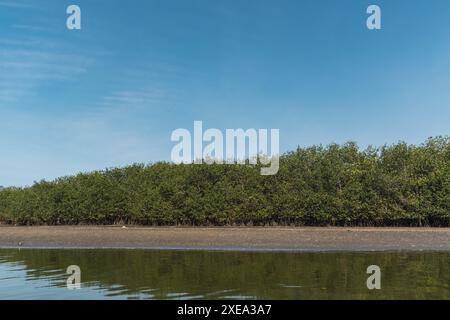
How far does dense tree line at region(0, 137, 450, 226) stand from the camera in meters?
62.9

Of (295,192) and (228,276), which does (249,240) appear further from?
(295,192)

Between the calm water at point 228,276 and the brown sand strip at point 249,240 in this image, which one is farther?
the brown sand strip at point 249,240

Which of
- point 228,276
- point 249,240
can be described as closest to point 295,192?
point 249,240

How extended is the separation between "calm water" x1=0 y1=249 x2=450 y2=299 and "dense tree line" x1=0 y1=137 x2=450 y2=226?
2893cm

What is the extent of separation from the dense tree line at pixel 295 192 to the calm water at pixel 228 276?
28927mm

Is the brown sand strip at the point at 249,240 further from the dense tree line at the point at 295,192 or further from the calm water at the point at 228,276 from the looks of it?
the dense tree line at the point at 295,192

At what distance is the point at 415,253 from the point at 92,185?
6107 cm

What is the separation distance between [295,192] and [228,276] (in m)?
44.4

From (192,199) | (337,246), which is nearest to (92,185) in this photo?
(192,199)

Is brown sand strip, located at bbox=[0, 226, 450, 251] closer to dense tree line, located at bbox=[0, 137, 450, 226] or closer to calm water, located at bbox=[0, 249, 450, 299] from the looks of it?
calm water, located at bbox=[0, 249, 450, 299]

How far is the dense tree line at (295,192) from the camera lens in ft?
206

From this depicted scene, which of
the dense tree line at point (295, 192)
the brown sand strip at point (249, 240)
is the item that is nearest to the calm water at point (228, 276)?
the brown sand strip at point (249, 240)

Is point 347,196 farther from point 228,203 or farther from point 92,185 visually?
point 92,185
